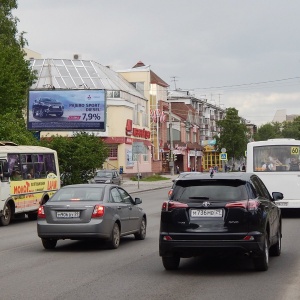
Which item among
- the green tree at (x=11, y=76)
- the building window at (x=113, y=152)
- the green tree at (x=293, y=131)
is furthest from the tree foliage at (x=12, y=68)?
the green tree at (x=293, y=131)

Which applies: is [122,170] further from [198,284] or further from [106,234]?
[198,284]

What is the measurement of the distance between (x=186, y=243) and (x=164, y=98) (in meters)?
92.0

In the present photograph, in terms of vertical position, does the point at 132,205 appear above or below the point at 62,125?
below

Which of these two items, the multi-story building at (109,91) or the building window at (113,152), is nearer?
the multi-story building at (109,91)

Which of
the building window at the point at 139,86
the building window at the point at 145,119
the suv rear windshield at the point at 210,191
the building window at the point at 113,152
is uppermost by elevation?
the building window at the point at 139,86

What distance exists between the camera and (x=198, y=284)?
11578 mm

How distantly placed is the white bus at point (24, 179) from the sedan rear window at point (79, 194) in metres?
8.36

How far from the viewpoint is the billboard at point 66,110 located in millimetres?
54031

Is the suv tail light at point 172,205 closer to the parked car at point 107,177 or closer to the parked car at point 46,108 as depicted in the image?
the parked car at point 46,108

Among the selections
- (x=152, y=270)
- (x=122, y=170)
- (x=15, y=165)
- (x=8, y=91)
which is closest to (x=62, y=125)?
(x=8, y=91)

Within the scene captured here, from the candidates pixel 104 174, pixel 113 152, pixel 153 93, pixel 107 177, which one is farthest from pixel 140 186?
pixel 153 93

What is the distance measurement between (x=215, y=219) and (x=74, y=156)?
1340 inches

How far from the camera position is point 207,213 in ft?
40.8

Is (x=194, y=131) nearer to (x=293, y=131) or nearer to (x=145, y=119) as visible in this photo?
(x=145, y=119)
